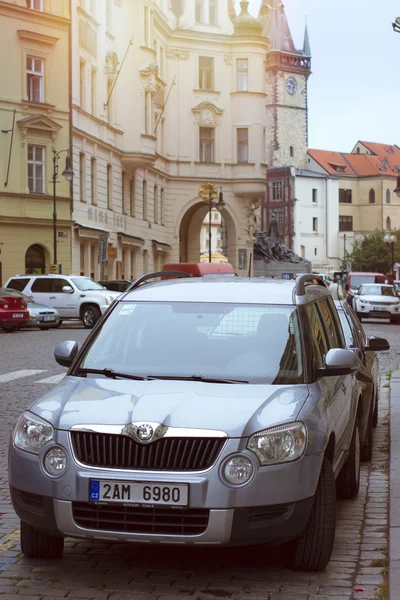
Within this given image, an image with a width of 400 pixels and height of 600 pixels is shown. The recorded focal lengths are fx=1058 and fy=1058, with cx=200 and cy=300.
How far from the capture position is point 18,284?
122 feet

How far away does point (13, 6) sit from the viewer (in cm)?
4447

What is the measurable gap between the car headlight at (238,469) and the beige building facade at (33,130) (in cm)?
3956

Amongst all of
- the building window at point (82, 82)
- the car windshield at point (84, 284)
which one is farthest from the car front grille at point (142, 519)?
the building window at point (82, 82)

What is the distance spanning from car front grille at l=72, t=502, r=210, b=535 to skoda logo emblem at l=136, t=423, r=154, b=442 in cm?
34

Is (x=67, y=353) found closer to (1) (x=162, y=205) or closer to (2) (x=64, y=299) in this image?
(2) (x=64, y=299)

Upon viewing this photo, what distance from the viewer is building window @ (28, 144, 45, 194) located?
45.3m

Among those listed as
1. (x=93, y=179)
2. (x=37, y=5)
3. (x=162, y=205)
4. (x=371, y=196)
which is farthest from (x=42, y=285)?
(x=371, y=196)

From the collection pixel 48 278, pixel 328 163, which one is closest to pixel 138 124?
pixel 48 278

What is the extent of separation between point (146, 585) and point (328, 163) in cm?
13925

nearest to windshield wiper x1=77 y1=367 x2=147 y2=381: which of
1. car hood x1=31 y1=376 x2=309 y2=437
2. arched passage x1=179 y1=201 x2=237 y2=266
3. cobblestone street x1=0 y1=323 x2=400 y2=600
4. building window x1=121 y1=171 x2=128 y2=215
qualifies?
car hood x1=31 y1=376 x2=309 y2=437

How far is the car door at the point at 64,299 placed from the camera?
36.0 meters

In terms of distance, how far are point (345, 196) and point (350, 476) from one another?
138109 mm

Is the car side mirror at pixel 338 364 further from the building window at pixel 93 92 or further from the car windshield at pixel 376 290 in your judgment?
the building window at pixel 93 92

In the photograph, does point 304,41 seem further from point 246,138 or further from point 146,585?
point 146,585
